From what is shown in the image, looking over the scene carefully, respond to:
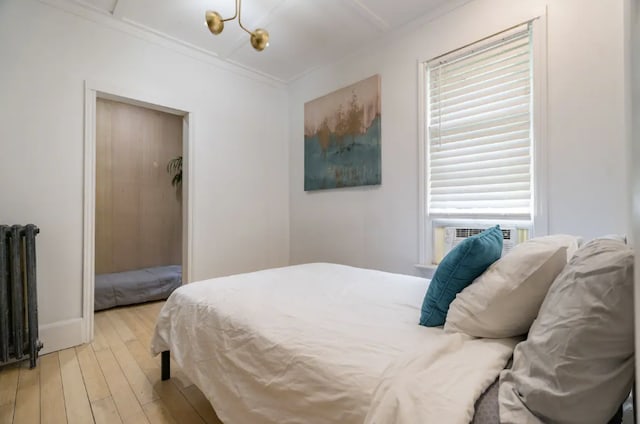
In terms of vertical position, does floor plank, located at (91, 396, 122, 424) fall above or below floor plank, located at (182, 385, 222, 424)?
above

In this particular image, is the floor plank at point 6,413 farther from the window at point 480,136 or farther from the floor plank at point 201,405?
the window at point 480,136

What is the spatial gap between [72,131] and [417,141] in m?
2.81

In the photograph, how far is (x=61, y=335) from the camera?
7.57 feet

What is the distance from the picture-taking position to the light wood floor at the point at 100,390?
1.57 meters

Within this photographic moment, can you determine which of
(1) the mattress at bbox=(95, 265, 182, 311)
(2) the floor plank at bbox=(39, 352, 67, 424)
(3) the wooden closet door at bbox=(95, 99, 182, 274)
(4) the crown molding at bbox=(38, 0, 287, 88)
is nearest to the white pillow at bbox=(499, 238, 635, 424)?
(2) the floor plank at bbox=(39, 352, 67, 424)

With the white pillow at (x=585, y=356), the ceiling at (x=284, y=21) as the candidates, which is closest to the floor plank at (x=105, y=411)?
the white pillow at (x=585, y=356)

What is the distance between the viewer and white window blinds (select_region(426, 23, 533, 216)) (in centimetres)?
206

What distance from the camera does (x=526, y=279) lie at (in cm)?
98

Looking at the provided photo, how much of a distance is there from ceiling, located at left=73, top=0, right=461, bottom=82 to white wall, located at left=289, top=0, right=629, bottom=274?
16 cm

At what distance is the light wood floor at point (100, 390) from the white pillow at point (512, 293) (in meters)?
1.37

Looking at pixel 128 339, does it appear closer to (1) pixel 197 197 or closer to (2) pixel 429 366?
(1) pixel 197 197

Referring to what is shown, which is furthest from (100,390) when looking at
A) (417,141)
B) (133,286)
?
(417,141)

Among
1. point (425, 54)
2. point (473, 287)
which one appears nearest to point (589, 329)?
point (473, 287)

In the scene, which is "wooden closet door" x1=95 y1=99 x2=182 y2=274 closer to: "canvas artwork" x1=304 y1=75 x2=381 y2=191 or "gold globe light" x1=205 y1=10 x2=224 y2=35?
"canvas artwork" x1=304 y1=75 x2=381 y2=191
